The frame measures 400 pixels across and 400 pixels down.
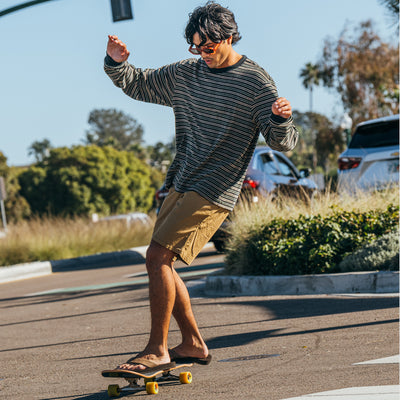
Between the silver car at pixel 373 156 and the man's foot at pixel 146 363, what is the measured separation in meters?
7.13

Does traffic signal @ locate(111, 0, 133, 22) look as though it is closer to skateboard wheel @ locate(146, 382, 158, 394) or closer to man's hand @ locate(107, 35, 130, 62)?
man's hand @ locate(107, 35, 130, 62)

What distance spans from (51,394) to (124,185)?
56.6 metres

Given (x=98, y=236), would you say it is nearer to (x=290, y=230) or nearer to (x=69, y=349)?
(x=290, y=230)

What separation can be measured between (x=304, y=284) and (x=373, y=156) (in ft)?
14.1

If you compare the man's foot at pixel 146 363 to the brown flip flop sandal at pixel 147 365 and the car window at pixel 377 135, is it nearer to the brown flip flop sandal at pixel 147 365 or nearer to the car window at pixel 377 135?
the brown flip flop sandal at pixel 147 365

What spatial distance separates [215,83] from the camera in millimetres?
3971

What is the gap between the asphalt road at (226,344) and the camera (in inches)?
154

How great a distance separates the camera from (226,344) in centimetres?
526

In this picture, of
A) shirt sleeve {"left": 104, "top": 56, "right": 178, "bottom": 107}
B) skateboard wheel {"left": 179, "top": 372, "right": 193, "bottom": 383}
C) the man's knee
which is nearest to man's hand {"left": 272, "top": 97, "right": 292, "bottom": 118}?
shirt sleeve {"left": 104, "top": 56, "right": 178, "bottom": 107}

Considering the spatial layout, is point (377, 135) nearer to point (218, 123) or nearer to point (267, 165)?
point (267, 165)

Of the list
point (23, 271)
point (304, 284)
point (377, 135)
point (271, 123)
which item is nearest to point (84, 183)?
point (23, 271)

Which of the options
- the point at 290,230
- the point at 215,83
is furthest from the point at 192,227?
the point at 290,230

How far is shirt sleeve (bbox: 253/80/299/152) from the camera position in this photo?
367 cm

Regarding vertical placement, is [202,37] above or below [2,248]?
above
